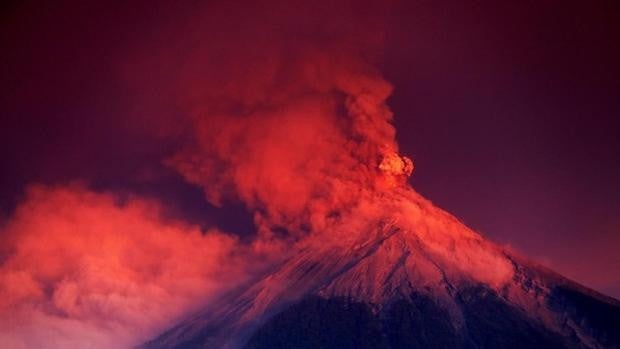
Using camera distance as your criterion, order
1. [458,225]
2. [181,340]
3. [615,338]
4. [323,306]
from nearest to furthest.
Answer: [615,338] < [323,306] < [181,340] < [458,225]

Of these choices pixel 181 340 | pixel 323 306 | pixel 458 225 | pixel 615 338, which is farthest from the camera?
pixel 458 225

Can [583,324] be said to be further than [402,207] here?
No

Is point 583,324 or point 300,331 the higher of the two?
point 300,331

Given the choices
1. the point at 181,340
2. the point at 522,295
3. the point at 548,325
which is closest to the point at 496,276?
the point at 522,295

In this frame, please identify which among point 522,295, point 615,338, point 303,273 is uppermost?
point 303,273

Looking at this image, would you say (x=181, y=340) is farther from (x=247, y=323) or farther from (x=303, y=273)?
(x=303, y=273)

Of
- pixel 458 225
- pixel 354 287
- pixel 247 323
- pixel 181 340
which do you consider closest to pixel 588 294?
pixel 458 225
